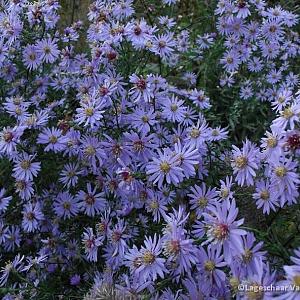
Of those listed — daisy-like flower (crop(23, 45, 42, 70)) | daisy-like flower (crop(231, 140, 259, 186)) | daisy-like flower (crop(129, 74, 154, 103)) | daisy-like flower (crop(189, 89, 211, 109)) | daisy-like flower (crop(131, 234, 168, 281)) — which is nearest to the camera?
daisy-like flower (crop(131, 234, 168, 281))

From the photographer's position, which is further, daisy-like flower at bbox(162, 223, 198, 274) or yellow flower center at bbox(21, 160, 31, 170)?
yellow flower center at bbox(21, 160, 31, 170)

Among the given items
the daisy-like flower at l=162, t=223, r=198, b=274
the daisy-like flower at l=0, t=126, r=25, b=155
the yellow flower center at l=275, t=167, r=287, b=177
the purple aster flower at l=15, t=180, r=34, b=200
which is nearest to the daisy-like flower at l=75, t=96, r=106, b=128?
the daisy-like flower at l=0, t=126, r=25, b=155

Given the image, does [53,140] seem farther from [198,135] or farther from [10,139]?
[198,135]

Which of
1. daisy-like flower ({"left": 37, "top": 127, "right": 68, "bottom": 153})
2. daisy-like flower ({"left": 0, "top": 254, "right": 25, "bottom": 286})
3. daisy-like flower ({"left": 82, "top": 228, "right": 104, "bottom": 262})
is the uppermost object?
daisy-like flower ({"left": 37, "top": 127, "right": 68, "bottom": 153})

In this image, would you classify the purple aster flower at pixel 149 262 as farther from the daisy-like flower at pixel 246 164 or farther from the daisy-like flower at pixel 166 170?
the daisy-like flower at pixel 246 164

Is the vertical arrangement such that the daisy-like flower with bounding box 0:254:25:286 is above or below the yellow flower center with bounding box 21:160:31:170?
below

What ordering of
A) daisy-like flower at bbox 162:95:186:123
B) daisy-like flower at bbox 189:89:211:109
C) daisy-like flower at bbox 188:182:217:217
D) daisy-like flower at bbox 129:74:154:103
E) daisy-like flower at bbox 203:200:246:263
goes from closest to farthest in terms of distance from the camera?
daisy-like flower at bbox 203:200:246:263 < daisy-like flower at bbox 188:182:217:217 < daisy-like flower at bbox 129:74:154:103 < daisy-like flower at bbox 162:95:186:123 < daisy-like flower at bbox 189:89:211:109

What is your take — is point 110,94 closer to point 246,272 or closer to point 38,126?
point 38,126

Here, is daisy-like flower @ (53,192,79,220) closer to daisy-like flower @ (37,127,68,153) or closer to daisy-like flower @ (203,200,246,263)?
daisy-like flower @ (37,127,68,153)

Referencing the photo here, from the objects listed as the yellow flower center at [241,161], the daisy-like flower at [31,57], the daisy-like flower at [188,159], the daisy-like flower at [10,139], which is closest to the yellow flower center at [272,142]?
the yellow flower center at [241,161]
